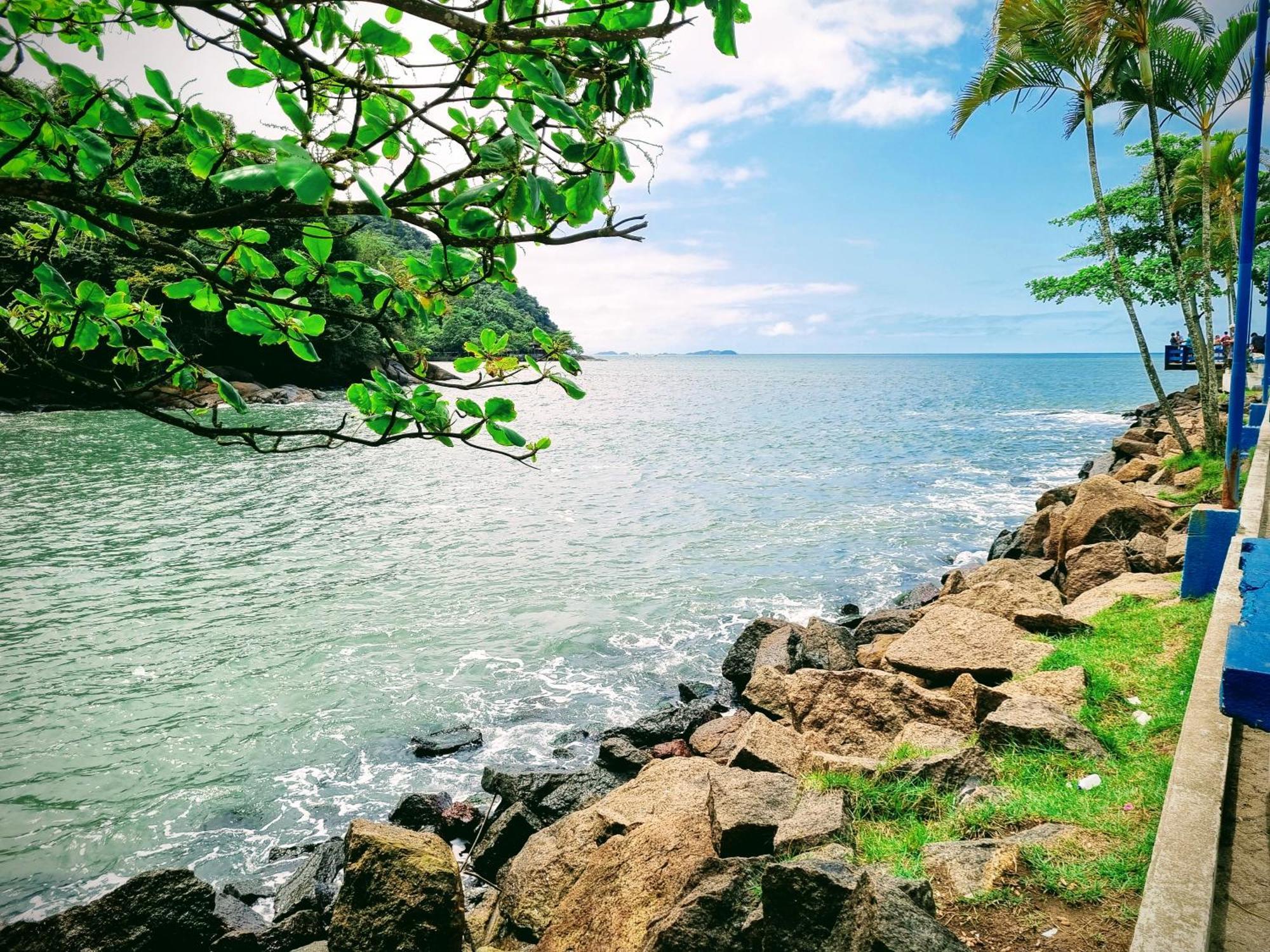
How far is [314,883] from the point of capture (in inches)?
256

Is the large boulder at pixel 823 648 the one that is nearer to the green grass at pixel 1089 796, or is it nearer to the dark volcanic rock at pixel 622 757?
the dark volcanic rock at pixel 622 757

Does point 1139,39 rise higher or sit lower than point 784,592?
higher

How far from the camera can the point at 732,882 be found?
3729mm

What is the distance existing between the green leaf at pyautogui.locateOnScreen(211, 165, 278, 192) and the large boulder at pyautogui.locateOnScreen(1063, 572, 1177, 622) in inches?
344

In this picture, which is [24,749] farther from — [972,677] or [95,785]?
[972,677]

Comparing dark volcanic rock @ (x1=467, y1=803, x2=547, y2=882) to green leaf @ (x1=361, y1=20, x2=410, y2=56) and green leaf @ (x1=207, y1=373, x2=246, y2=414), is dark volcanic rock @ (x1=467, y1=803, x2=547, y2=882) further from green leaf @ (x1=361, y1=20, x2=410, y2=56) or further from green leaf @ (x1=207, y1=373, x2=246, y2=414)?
green leaf @ (x1=361, y1=20, x2=410, y2=56)

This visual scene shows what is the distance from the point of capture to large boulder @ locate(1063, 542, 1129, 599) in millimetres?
9789

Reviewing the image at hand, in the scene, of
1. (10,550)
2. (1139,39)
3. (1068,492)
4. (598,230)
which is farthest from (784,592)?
(10,550)

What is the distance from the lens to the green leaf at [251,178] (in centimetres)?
125

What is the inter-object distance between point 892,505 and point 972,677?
17.0 metres

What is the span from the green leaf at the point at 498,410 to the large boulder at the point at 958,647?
6.34m

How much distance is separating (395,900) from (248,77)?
15.4 feet

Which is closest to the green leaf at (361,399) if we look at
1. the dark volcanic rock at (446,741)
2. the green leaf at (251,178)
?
the green leaf at (251,178)

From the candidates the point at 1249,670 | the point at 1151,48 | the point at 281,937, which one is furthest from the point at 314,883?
the point at 1151,48
